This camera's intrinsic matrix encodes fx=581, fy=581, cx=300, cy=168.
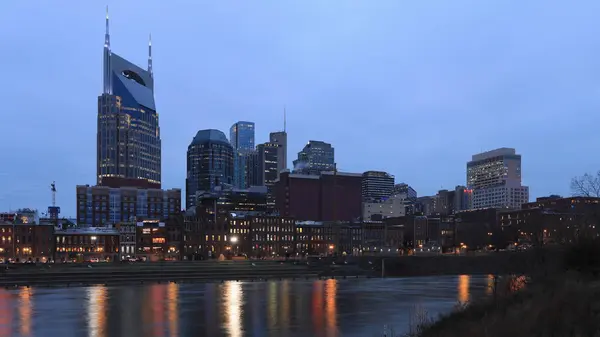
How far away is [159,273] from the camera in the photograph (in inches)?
4215

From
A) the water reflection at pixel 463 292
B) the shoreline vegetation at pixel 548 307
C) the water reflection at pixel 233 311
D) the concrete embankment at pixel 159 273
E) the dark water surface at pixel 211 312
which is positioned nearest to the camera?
the shoreline vegetation at pixel 548 307

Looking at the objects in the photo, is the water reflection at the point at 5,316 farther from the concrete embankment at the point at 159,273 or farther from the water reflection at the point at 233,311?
the concrete embankment at the point at 159,273

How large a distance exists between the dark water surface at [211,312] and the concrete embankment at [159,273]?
65.4 ft

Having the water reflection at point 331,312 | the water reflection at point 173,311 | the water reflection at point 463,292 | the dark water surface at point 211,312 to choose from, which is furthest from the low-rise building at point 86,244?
the water reflection at point 331,312

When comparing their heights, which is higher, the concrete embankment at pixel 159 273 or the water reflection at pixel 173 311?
the water reflection at pixel 173 311

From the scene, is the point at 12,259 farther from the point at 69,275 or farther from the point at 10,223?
the point at 69,275

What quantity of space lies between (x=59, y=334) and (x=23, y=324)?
286 inches

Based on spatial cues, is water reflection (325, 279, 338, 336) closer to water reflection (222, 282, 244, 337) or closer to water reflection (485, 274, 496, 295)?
water reflection (222, 282, 244, 337)

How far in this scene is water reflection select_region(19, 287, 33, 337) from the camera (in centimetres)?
4176

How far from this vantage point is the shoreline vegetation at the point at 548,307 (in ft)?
68.7

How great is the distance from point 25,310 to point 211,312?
18510 mm

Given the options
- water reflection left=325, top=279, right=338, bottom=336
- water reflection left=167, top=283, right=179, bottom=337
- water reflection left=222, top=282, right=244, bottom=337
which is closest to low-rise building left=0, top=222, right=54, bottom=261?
water reflection left=167, top=283, right=179, bottom=337

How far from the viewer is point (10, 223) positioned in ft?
538

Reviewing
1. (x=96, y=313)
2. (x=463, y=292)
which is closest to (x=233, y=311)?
(x=96, y=313)
